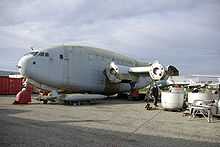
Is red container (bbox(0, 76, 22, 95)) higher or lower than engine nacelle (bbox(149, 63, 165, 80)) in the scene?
lower

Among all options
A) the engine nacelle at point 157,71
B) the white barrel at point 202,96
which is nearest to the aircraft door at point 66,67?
the engine nacelle at point 157,71

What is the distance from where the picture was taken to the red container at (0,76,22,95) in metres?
35.7

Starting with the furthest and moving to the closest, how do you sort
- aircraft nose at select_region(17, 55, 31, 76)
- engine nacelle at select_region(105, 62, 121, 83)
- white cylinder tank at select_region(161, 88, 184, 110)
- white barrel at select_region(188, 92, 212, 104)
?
engine nacelle at select_region(105, 62, 121, 83) < aircraft nose at select_region(17, 55, 31, 76) < white cylinder tank at select_region(161, 88, 184, 110) < white barrel at select_region(188, 92, 212, 104)

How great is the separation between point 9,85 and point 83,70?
639 inches

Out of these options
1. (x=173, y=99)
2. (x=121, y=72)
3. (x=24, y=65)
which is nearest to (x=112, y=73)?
(x=121, y=72)

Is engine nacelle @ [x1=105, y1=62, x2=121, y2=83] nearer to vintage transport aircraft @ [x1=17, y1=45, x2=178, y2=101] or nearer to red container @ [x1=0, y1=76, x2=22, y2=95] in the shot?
vintage transport aircraft @ [x1=17, y1=45, x2=178, y2=101]

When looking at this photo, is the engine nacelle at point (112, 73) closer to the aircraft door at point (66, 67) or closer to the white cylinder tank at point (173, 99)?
the aircraft door at point (66, 67)

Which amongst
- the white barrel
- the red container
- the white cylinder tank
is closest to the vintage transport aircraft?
the white cylinder tank

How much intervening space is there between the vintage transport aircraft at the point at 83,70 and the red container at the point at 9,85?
14641 millimetres

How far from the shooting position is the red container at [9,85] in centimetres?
3567

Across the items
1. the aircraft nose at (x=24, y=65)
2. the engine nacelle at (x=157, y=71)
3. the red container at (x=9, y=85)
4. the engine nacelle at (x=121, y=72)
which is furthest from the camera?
the red container at (x=9, y=85)

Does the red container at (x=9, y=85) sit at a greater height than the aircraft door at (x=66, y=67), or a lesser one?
lesser

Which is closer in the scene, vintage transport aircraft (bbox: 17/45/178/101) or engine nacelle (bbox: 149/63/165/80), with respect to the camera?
vintage transport aircraft (bbox: 17/45/178/101)

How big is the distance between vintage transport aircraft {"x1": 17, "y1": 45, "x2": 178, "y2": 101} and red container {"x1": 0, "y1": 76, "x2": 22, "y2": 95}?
14.6 m
